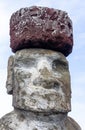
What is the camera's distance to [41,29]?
19.2 feet

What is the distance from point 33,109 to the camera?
18.2 ft

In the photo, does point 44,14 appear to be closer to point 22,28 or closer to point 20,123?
point 22,28

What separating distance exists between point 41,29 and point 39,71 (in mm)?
526

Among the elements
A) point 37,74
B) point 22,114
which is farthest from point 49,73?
point 22,114

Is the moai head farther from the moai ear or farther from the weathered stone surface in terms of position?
the weathered stone surface

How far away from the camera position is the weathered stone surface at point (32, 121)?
5.64 metres

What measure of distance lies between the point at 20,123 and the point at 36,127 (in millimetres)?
204

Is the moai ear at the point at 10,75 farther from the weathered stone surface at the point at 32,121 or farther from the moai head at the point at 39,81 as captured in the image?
the weathered stone surface at the point at 32,121

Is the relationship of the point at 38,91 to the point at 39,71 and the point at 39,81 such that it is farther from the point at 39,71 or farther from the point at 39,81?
the point at 39,71

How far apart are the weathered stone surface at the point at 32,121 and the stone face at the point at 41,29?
846 millimetres

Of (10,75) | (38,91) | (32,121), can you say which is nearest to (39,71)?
(38,91)

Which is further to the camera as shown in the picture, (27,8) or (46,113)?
(27,8)

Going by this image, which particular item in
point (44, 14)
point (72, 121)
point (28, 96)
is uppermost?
point (44, 14)

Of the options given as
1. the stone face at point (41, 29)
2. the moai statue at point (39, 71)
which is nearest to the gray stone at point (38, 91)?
the moai statue at point (39, 71)
